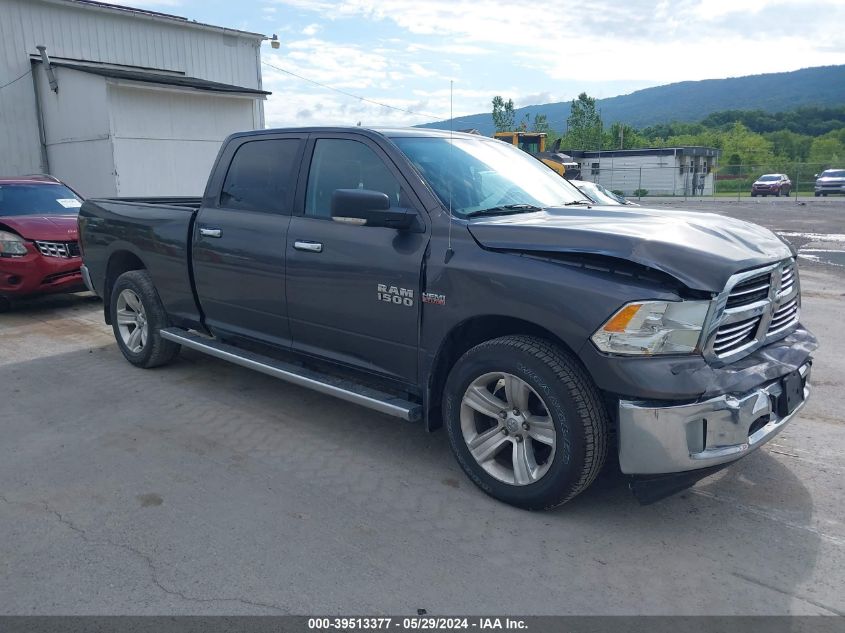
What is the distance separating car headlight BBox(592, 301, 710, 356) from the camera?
3111 millimetres

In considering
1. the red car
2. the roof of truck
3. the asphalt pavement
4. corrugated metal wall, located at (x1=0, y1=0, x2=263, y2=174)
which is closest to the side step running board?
the asphalt pavement

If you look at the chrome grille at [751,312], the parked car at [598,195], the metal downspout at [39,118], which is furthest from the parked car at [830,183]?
the chrome grille at [751,312]

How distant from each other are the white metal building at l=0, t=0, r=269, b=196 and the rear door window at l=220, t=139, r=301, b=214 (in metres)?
12.0

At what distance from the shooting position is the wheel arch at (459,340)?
365 centimetres

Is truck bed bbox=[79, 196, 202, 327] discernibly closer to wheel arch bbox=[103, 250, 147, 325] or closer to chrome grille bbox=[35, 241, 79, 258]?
wheel arch bbox=[103, 250, 147, 325]

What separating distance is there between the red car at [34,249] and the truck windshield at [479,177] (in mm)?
5960

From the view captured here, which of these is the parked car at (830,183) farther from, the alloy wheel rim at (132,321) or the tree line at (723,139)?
the alloy wheel rim at (132,321)

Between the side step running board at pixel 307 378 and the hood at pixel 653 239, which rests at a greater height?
the hood at pixel 653 239

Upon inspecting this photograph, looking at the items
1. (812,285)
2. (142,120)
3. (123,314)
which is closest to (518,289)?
(123,314)

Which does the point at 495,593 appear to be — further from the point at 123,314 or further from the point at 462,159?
the point at 123,314

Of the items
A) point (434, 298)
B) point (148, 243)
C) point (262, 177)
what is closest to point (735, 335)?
point (434, 298)

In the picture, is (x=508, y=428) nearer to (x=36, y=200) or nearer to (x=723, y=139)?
(x=36, y=200)

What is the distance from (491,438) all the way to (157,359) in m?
3.60

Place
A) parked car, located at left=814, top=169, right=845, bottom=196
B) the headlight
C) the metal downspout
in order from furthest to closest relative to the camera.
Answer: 1. parked car, located at left=814, top=169, right=845, bottom=196
2. the metal downspout
3. the headlight
